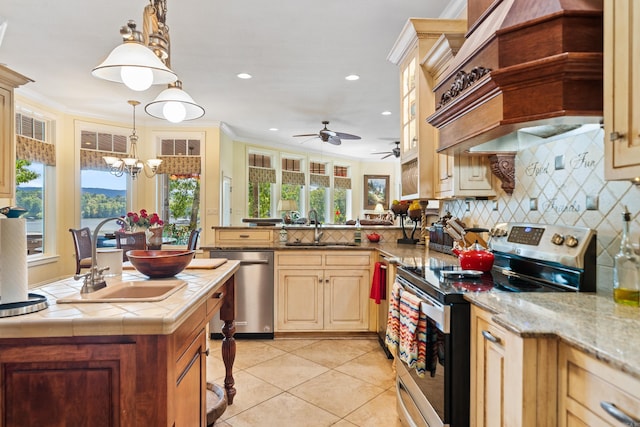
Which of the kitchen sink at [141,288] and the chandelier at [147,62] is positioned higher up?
the chandelier at [147,62]

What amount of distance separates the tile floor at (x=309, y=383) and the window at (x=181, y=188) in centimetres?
345

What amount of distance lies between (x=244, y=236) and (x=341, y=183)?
6.63 metres

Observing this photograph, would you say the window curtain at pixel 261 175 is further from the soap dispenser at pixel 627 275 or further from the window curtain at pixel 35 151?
the soap dispenser at pixel 627 275

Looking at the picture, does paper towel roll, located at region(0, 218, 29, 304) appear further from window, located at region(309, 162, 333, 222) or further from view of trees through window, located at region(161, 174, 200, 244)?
window, located at region(309, 162, 333, 222)

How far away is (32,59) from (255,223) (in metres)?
2.84

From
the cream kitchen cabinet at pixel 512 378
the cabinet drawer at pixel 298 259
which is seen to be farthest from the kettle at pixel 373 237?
the cream kitchen cabinet at pixel 512 378

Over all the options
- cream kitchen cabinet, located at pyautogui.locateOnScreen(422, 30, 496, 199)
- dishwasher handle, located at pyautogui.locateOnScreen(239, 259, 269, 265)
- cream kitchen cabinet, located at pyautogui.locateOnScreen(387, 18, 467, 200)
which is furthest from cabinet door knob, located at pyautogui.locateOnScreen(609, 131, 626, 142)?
dishwasher handle, located at pyautogui.locateOnScreen(239, 259, 269, 265)

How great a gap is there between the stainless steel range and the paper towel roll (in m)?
1.56

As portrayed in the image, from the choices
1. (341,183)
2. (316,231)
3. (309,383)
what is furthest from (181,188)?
(309,383)

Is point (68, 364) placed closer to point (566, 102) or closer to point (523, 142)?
point (566, 102)

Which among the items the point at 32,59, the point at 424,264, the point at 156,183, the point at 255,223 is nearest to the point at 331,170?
the point at 156,183

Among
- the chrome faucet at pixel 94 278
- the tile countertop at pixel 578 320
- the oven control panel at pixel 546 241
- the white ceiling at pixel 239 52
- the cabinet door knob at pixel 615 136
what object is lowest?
the tile countertop at pixel 578 320

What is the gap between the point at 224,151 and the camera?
23.0ft

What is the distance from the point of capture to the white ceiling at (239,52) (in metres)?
2.88
